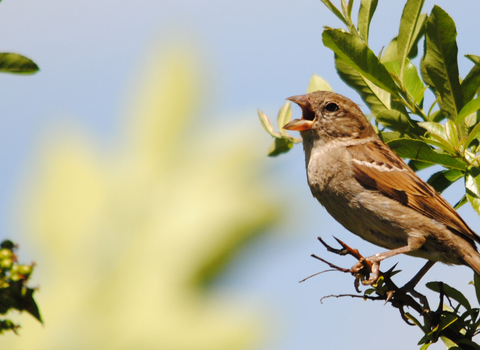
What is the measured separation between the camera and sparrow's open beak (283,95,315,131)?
11.6 ft

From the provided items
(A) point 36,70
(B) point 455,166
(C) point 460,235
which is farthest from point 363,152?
(A) point 36,70

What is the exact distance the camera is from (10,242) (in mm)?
1823

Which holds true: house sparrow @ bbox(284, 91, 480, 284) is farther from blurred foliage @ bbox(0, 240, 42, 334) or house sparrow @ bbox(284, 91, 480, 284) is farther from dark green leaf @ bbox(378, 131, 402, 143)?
blurred foliage @ bbox(0, 240, 42, 334)

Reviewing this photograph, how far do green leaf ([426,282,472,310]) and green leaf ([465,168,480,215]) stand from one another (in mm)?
363

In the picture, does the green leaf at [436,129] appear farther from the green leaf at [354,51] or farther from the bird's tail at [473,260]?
the bird's tail at [473,260]

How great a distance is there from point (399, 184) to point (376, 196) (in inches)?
9.4

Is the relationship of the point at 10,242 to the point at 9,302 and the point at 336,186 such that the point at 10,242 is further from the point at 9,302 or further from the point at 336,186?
the point at 336,186

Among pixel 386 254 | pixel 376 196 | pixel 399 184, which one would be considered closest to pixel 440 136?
pixel 386 254

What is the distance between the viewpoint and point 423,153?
240 centimetres

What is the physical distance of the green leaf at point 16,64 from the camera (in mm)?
1770

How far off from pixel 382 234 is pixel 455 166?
3.05 ft

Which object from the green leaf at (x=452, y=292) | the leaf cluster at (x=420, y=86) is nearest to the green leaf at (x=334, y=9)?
the leaf cluster at (x=420, y=86)

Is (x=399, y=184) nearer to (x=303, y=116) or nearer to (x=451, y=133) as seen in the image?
(x=303, y=116)

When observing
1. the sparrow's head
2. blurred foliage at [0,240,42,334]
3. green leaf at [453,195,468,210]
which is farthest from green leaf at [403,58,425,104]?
blurred foliage at [0,240,42,334]
